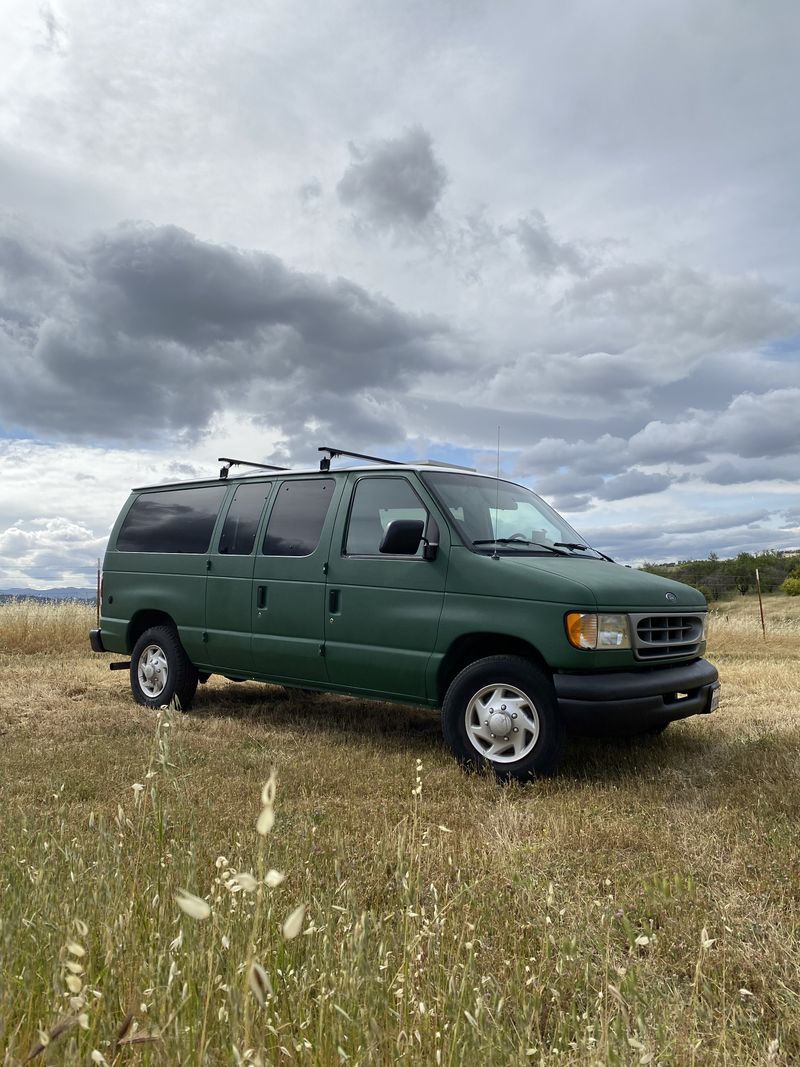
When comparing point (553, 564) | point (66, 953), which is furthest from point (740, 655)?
point (66, 953)

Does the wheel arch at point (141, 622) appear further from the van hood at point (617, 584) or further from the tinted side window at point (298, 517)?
the van hood at point (617, 584)

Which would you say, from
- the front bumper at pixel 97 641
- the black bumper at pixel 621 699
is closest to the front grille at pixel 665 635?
Answer: the black bumper at pixel 621 699

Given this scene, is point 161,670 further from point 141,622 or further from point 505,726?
point 505,726

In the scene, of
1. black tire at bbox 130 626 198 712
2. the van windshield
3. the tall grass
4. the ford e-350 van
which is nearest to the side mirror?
the ford e-350 van

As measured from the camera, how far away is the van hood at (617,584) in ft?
16.8

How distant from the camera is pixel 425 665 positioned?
568 cm

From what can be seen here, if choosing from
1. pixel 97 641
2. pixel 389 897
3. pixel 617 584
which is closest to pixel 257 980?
pixel 389 897

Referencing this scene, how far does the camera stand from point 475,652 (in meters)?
5.69

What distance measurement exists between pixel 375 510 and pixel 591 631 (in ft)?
6.67

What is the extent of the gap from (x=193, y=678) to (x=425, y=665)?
3.07 meters

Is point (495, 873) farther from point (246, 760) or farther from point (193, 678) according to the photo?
point (193, 678)

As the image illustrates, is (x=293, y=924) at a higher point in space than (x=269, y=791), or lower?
lower

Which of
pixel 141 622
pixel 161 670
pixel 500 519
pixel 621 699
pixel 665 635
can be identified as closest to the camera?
pixel 621 699

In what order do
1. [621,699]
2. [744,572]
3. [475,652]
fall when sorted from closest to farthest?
[621,699]
[475,652]
[744,572]
